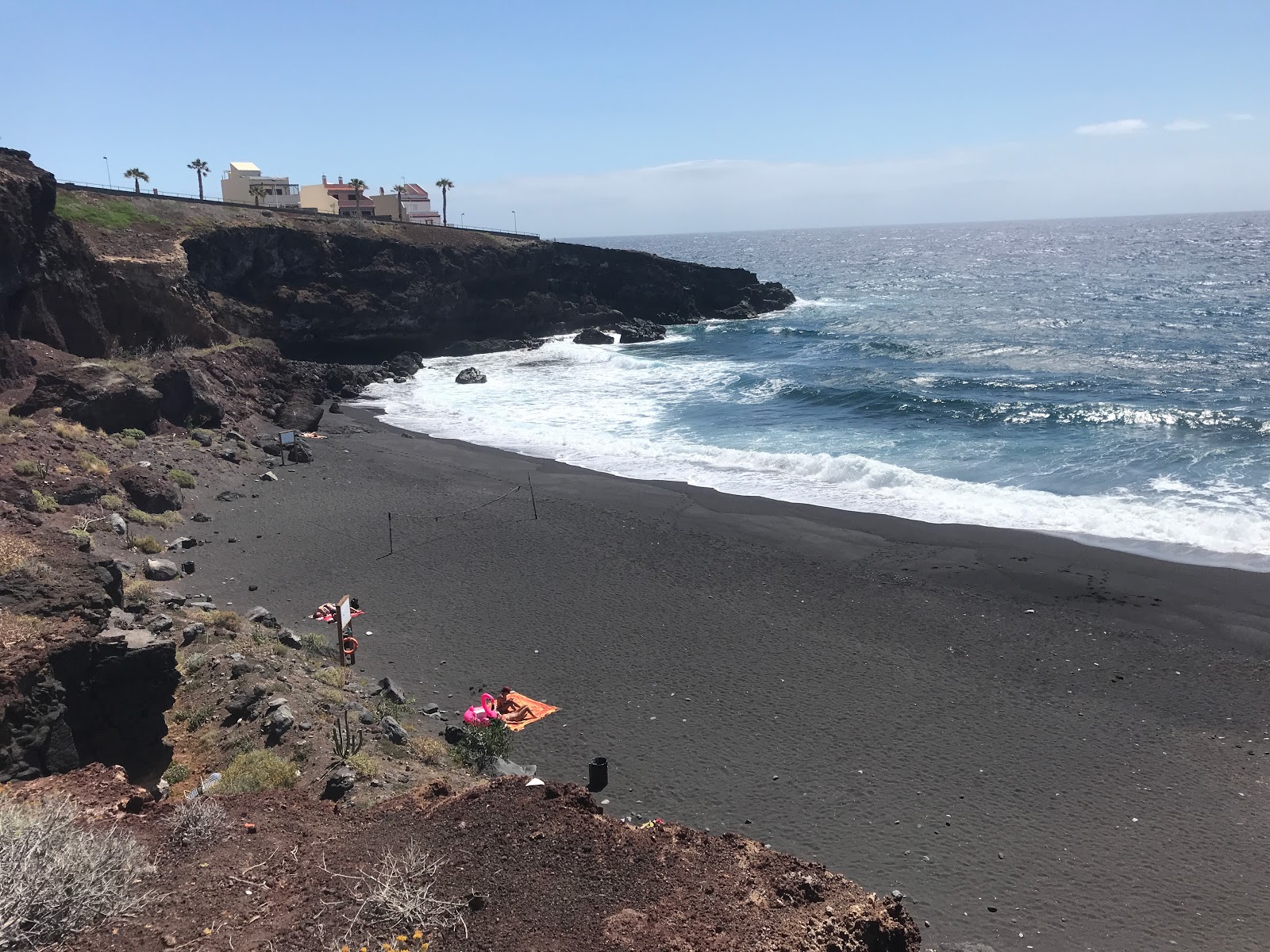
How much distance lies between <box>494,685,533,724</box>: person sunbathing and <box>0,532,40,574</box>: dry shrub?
7615 mm

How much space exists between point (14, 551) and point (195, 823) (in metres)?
7.72

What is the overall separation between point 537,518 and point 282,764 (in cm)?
1376

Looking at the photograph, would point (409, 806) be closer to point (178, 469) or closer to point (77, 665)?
point (77, 665)

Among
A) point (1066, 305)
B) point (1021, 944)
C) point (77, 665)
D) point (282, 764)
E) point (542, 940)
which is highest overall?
point (1066, 305)

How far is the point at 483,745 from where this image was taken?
12680 millimetres

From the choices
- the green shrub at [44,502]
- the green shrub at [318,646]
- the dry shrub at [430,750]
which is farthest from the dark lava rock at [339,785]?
the green shrub at [44,502]

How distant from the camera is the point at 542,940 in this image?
6828 mm

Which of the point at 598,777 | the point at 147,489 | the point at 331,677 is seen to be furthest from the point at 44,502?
the point at 598,777

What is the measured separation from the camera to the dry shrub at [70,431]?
79.3ft

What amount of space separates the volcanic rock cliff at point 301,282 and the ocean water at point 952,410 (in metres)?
5.29

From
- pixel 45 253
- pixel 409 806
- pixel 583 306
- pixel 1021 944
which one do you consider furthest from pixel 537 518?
pixel 583 306

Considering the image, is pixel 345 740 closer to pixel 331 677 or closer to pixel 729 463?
pixel 331 677

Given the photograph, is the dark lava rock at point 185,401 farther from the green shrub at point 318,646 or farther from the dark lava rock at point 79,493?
the green shrub at point 318,646

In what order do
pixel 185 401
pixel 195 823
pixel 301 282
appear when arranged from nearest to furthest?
1. pixel 195 823
2. pixel 185 401
3. pixel 301 282
